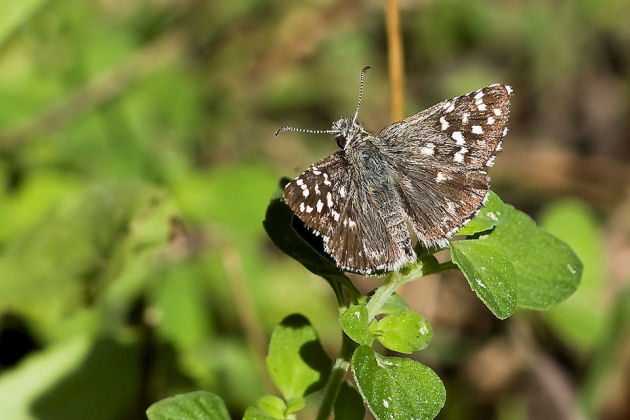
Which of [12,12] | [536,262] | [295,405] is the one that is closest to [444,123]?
[536,262]

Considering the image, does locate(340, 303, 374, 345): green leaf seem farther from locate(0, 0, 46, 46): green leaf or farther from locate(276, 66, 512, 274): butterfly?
locate(0, 0, 46, 46): green leaf

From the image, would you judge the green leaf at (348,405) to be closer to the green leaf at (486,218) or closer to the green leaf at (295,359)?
the green leaf at (295,359)

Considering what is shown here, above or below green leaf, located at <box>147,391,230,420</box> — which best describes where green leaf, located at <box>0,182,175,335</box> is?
above

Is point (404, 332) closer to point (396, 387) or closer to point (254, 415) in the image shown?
point (396, 387)

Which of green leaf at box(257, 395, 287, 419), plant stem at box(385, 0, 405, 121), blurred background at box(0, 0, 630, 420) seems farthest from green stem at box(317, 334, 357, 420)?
plant stem at box(385, 0, 405, 121)

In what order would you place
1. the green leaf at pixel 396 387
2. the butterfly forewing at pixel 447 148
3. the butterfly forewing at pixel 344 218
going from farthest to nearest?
Answer: 1. the butterfly forewing at pixel 447 148
2. the butterfly forewing at pixel 344 218
3. the green leaf at pixel 396 387

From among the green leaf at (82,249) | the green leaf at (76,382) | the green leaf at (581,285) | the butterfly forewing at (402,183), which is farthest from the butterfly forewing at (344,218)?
the green leaf at (581,285)
